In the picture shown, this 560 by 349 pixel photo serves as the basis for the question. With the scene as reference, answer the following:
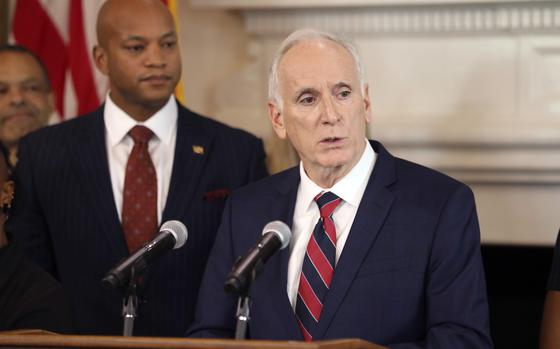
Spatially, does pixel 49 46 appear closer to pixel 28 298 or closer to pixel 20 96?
pixel 20 96

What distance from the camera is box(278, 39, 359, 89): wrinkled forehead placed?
3.33 m

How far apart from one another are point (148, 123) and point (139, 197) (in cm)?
28

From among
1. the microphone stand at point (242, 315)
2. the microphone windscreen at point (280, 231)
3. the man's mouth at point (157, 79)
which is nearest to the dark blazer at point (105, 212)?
the man's mouth at point (157, 79)

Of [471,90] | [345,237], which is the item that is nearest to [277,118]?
[345,237]

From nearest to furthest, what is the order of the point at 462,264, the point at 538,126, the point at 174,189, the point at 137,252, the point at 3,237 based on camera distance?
the point at 137,252 → the point at 462,264 → the point at 3,237 → the point at 174,189 → the point at 538,126

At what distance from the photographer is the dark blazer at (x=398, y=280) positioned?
3125mm

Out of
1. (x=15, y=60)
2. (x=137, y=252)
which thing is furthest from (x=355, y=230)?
(x=15, y=60)

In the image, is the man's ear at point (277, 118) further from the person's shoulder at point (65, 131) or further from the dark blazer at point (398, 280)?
the person's shoulder at point (65, 131)

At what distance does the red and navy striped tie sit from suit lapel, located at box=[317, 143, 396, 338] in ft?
0.11

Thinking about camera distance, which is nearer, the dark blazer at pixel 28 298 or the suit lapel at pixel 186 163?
the dark blazer at pixel 28 298

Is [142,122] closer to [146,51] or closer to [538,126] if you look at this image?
[146,51]

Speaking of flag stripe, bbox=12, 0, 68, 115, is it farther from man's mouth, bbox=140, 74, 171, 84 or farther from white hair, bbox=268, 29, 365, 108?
white hair, bbox=268, 29, 365, 108

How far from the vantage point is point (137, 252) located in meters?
2.93

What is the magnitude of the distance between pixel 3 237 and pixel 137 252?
2.37 ft
